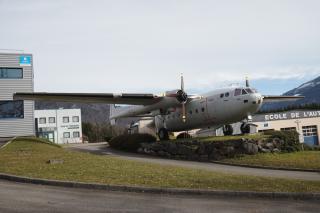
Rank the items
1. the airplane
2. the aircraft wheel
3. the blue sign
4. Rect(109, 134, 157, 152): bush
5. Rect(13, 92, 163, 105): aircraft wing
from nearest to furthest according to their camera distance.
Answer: the airplane, the aircraft wheel, Rect(13, 92, 163, 105): aircraft wing, Rect(109, 134, 157, 152): bush, the blue sign

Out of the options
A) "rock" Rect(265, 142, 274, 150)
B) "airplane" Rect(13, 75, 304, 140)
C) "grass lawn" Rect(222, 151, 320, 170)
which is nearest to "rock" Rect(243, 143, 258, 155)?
"grass lawn" Rect(222, 151, 320, 170)

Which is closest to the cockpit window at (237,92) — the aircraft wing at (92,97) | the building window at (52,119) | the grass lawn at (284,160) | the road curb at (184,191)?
the grass lawn at (284,160)

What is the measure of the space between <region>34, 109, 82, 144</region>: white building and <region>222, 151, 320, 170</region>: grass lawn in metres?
75.2

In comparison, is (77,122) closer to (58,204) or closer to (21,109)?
(21,109)

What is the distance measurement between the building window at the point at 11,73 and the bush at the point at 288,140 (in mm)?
25290

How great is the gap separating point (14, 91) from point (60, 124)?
191 ft

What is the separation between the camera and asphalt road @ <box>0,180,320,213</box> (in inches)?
362

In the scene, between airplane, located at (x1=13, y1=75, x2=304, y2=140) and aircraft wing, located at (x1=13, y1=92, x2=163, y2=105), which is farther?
aircraft wing, located at (x1=13, y1=92, x2=163, y2=105)

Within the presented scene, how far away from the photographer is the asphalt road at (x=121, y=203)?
Answer: 9188mm

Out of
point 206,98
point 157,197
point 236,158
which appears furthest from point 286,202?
point 206,98

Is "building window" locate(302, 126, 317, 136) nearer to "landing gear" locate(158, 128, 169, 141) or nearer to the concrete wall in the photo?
"landing gear" locate(158, 128, 169, 141)

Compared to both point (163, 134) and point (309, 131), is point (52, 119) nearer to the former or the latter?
point (309, 131)

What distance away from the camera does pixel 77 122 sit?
97.1 meters

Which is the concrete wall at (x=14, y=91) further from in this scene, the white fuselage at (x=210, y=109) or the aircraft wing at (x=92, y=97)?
the white fuselage at (x=210, y=109)
